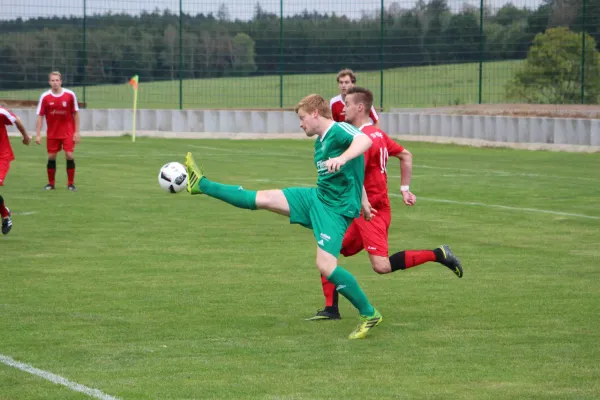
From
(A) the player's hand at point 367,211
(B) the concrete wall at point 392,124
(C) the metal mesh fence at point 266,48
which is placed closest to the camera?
Answer: (A) the player's hand at point 367,211

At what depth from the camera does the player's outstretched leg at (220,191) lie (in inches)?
325

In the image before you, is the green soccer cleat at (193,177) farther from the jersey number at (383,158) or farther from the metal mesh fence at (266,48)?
the metal mesh fence at (266,48)

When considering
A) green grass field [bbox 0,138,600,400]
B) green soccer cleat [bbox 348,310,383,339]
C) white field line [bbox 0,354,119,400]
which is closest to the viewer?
white field line [bbox 0,354,119,400]

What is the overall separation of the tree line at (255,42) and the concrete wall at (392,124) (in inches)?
99.4

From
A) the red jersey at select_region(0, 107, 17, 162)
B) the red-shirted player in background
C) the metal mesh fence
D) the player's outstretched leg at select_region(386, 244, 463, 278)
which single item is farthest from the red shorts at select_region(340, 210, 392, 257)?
the metal mesh fence

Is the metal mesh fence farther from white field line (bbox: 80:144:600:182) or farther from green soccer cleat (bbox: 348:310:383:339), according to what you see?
green soccer cleat (bbox: 348:310:383:339)

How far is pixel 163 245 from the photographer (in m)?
12.7

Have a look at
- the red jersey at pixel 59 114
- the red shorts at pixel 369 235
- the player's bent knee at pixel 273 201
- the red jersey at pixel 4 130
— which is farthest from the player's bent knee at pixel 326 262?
the red jersey at pixel 59 114

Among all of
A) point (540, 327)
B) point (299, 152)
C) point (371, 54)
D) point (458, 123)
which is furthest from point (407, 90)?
point (540, 327)

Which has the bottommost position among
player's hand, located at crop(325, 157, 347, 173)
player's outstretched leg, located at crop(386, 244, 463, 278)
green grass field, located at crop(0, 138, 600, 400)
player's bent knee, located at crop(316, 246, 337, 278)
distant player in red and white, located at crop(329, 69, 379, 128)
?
green grass field, located at crop(0, 138, 600, 400)

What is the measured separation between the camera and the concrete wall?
91.7 feet

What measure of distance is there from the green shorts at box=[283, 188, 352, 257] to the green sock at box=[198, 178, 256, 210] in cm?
27

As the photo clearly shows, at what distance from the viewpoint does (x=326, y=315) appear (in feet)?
28.2

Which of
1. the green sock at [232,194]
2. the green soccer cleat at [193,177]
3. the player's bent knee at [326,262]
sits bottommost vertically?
the player's bent knee at [326,262]
